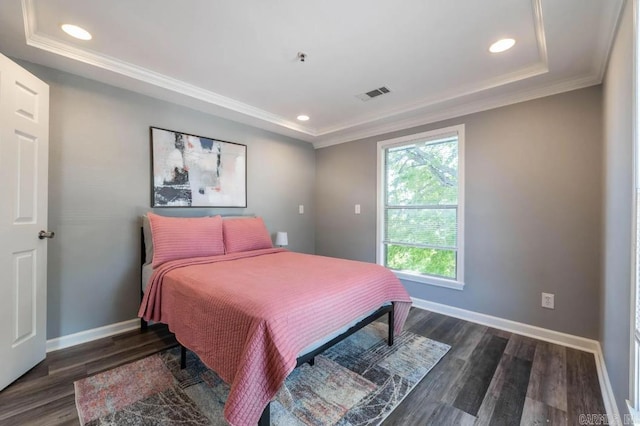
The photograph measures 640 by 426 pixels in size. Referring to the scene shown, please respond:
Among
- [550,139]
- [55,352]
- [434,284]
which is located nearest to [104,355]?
[55,352]

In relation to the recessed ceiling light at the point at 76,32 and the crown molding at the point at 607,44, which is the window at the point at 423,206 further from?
the recessed ceiling light at the point at 76,32

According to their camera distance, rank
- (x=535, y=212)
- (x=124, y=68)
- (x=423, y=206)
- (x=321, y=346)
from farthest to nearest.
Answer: (x=423, y=206)
(x=535, y=212)
(x=124, y=68)
(x=321, y=346)

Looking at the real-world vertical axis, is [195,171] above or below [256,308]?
above

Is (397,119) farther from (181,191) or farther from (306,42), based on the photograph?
A: (181,191)

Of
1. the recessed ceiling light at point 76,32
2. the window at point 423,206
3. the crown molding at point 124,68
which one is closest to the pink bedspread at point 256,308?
the window at point 423,206

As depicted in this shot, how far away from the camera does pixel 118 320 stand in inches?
98.3

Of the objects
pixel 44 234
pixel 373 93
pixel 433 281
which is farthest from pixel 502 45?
pixel 44 234

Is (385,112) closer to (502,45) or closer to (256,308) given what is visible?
(502,45)

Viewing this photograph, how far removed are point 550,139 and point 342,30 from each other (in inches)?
81.8

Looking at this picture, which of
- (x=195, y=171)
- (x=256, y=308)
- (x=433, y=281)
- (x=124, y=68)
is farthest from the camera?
(x=433, y=281)

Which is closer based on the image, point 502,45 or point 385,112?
point 502,45

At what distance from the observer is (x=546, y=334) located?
95.1 inches

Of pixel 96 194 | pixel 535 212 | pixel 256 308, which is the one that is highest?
pixel 96 194

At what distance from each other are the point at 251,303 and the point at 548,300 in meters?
2.63
